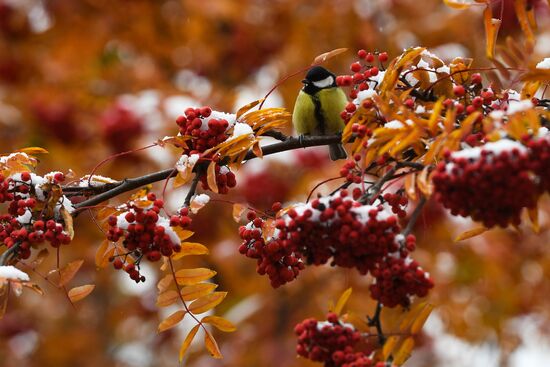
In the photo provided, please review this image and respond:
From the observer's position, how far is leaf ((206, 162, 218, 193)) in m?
1.99

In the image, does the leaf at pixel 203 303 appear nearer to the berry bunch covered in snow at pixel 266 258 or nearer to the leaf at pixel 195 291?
the leaf at pixel 195 291

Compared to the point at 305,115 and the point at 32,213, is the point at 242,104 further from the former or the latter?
the point at 32,213

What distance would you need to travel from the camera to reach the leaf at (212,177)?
6.52 ft

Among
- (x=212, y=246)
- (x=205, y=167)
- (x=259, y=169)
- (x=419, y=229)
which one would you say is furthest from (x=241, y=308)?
(x=205, y=167)

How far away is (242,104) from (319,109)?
8.96ft

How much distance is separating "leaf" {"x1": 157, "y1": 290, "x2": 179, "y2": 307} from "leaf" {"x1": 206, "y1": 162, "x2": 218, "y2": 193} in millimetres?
293

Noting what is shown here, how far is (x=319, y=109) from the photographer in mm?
3348

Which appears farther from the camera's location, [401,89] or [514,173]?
[401,89]

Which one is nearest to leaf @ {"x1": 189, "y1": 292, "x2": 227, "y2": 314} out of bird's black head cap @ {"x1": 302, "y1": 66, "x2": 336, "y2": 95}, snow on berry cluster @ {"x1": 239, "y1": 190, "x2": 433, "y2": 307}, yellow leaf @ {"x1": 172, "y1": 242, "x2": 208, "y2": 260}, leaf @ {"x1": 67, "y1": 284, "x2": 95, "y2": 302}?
yellow leaf @ {"x1": 172, "y1": 242, "x2": 208, "y2": 260}

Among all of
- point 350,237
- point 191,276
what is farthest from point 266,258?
point 350,237

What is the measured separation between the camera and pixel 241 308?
6383mm

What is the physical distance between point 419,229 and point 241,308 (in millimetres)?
1600

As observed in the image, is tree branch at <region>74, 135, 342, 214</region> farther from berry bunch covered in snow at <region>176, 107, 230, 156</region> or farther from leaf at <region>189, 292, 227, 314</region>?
leaf at <region>189, 292, 227, 314</region>

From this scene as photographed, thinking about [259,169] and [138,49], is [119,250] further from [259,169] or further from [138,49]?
[138,49]
